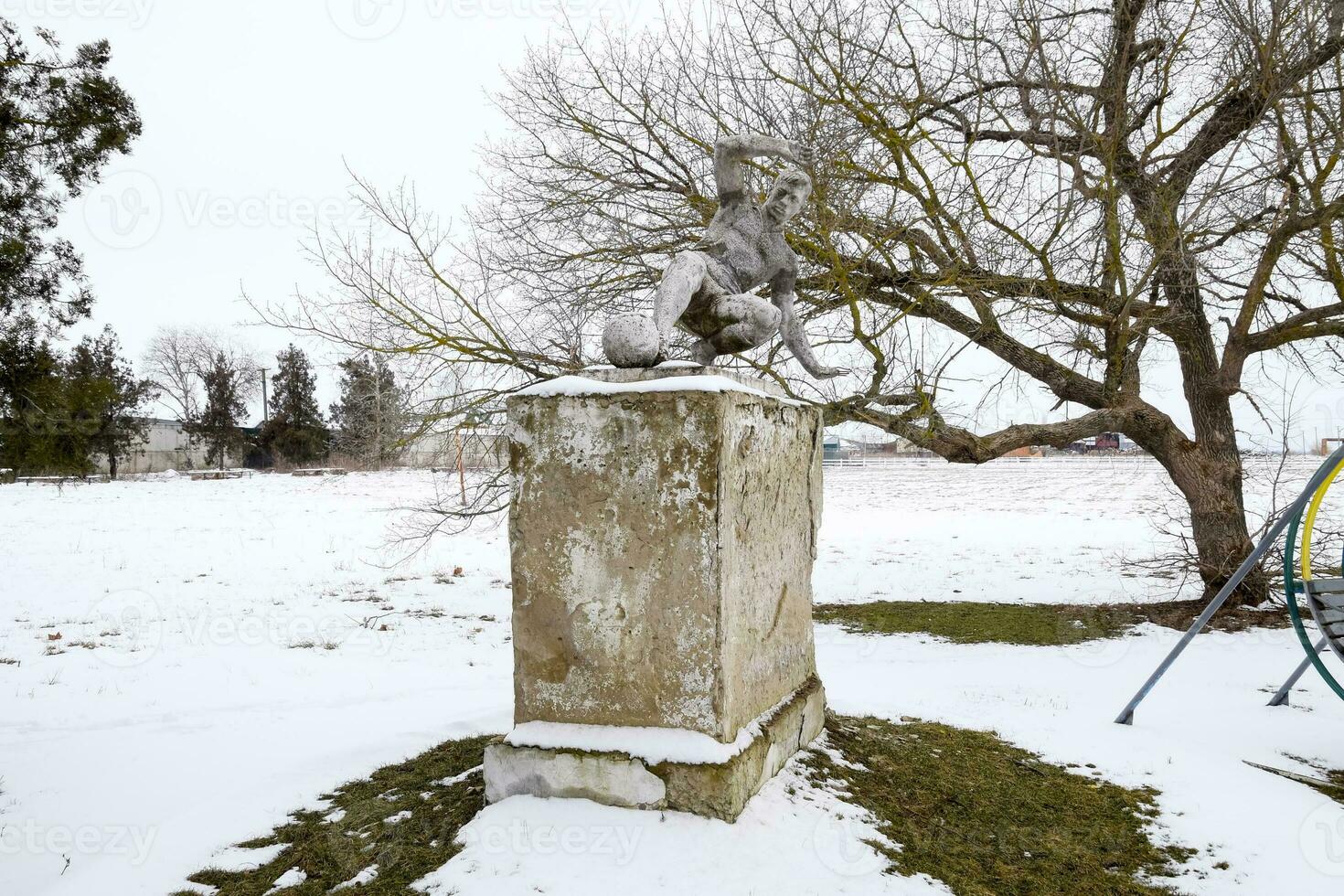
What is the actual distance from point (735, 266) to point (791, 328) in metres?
0.43

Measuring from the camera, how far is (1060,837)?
9.23 feet

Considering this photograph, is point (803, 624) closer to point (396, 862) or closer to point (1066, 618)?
point (396, 862)

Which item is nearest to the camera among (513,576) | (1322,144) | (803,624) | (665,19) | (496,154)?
(513,576)

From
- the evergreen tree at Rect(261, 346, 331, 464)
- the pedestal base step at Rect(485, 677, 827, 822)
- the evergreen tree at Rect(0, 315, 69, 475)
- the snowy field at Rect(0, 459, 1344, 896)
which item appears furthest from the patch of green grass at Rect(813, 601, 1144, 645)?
the evergreen tree at Rect(261, 346, 331, 464)

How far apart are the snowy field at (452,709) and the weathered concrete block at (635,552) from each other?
35 centimetres

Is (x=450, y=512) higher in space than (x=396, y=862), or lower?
higher

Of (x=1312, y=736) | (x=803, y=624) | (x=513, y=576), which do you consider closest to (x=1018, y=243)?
(x=1312, y=736)

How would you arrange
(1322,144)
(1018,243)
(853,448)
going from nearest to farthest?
(1322,144) → (1018,243) → (853,448)

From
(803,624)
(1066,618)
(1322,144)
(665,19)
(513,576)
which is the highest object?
(665,19)

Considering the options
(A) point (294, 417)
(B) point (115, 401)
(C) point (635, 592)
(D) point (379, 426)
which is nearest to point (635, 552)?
(C) point (635, 592)

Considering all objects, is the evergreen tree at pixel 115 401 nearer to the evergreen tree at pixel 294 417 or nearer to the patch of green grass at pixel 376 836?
the evergreen tree at pixel 294 417

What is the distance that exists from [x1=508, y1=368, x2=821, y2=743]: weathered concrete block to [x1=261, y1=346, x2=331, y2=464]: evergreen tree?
35.3 meters

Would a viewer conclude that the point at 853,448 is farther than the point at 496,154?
Yes

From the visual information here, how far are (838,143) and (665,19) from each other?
2.09m
